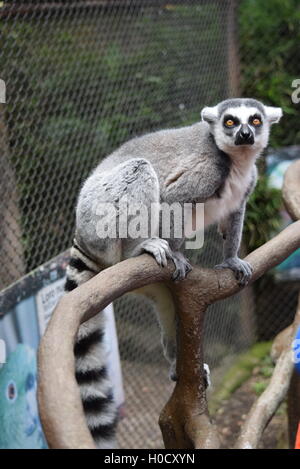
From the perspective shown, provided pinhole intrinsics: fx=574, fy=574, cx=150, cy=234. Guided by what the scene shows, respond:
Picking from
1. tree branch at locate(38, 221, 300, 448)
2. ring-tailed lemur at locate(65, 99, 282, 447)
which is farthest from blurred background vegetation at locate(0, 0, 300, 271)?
tree branch at locate(38, 221, 300, 448)

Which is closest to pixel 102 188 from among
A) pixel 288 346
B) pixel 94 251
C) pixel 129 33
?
pixel 94 251

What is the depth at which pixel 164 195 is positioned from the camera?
2617mm

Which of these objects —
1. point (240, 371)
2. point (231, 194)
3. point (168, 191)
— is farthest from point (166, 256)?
point (240, 371)

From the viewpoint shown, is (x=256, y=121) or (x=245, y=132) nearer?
(x=245, y=132)

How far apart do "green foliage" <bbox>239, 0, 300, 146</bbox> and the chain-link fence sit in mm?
19

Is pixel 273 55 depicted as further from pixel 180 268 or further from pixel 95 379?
pixel 95 379

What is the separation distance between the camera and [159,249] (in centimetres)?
235

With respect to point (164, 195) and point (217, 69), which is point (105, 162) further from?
point (217, 69)

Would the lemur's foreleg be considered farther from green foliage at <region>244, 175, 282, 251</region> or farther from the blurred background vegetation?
green foliage at <region>244, 175, 282, 251</region>

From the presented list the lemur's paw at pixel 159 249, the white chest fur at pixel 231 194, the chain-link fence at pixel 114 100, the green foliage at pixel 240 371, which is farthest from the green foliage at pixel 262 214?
the lemur's paw at pixel 159 249

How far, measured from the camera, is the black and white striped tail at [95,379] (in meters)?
2.28

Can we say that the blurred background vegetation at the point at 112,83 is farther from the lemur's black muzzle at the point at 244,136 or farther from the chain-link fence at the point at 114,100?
the lemur's black muzzle at the point at 244,136

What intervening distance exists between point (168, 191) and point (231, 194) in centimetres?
30

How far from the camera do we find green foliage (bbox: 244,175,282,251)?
18.0 feet
